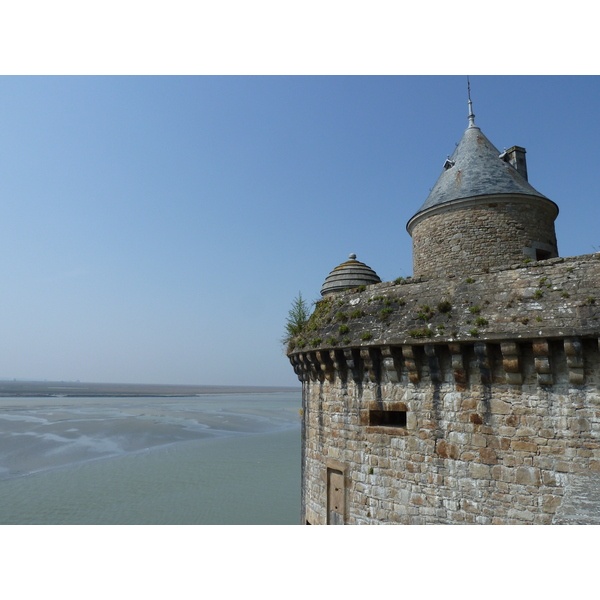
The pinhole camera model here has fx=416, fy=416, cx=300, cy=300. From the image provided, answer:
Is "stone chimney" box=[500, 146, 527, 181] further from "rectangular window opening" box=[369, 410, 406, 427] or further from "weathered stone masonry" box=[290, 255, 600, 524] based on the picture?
"rectangular window opening" box=[369, 410, 406, 427]

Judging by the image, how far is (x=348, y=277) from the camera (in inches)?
416

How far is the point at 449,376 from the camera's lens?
6.73 metres

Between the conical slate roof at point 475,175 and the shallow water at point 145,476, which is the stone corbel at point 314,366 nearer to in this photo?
the conical slate roof at point 475,175

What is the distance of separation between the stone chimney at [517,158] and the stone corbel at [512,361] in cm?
827

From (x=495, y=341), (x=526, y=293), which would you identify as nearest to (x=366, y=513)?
(x=495, y=341)

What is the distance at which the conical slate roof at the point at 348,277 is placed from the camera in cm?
1052

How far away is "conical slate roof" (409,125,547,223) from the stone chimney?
0.26 meters

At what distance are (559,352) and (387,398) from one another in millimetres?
2830

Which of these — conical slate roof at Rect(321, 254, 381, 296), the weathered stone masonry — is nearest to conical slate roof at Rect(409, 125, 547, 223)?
conical slate roof at Rect(321, 254, 381, 296)

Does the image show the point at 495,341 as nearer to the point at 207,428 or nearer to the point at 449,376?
the point at 449,376

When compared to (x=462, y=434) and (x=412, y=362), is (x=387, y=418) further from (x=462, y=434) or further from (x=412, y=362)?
(x=462, y=434)

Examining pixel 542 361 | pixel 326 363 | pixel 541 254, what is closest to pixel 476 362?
pixel 542 361

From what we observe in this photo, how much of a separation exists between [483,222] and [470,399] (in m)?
5.76

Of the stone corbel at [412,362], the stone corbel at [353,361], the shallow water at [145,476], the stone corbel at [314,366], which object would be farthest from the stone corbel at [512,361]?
the shallow water at [145,476]
